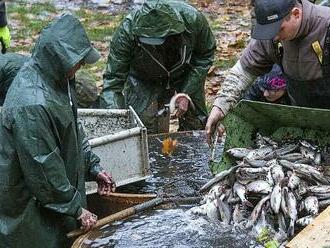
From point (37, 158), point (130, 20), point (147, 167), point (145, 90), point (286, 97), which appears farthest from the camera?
point (145, 90)

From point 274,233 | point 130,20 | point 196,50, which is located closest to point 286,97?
point 196,50

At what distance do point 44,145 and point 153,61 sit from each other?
10.7ft

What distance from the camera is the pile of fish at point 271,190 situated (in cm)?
486

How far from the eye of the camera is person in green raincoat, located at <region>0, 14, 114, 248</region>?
4.50 meters

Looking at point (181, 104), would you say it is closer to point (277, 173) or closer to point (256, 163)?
point (256, 163)

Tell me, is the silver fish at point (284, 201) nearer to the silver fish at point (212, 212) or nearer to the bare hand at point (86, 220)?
the silver fish at point (212, 212)

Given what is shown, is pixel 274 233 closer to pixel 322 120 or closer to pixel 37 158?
pixel 322 120

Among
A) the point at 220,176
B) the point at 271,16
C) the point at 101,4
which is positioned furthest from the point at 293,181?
the point at 101,4

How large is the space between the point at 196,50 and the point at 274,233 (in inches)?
135

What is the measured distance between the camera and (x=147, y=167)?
605cm

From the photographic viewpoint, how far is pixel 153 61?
25.0ft

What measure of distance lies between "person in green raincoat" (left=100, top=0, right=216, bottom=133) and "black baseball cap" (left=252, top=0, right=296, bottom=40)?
2.16 meters

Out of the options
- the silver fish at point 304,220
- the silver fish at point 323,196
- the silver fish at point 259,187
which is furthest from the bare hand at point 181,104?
the silver fish at point 304,220

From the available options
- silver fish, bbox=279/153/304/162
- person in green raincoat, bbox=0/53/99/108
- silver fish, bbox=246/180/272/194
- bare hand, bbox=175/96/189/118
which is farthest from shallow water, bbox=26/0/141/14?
silver fish, bbox=246/180/272/194
